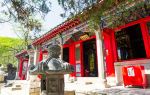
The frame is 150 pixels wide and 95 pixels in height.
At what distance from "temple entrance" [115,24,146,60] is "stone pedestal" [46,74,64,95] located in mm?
5535

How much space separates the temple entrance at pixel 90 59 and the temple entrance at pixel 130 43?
2.87 m

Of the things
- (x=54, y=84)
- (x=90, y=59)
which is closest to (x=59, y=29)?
(x=90, y=59)

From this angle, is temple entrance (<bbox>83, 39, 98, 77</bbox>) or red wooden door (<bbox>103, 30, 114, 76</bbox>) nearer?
red wooden door (<bbox>103, 30, 114, 76</bbox>)

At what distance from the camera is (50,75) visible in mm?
3986

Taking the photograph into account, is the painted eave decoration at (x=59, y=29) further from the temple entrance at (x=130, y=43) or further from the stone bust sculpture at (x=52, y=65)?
the stone bust sculpture at (x=52, y=65)

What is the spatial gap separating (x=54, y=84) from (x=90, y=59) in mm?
9016

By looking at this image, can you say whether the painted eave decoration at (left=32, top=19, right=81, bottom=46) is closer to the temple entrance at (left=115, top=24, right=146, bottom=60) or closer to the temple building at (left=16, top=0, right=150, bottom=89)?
the temple building at (left=16, top=0, right=150, bottom=89)

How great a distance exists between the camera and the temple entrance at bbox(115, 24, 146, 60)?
8539 mm

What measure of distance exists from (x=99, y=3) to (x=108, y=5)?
0.25 metres

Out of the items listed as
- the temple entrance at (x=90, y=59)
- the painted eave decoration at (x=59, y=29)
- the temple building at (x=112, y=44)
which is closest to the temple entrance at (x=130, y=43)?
the temple building at (x=112, y=44)

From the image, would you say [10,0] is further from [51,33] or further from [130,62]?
[51,33]

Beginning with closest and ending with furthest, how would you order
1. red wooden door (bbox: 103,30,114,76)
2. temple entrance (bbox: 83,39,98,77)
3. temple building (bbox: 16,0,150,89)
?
temple building (bbox: 16,0,150,89) → red wooden door (bbox: 103,30,114,76) → temple entrance (bbox: 83,39,98,77)

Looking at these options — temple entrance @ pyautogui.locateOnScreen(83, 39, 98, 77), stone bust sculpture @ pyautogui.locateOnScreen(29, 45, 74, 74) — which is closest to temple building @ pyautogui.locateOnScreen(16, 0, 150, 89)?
temple entrance @ pyautogui.locateOnScreen(83, 39, 98, 77)

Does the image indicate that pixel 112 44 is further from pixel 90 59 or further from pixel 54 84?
pixel 54 84
